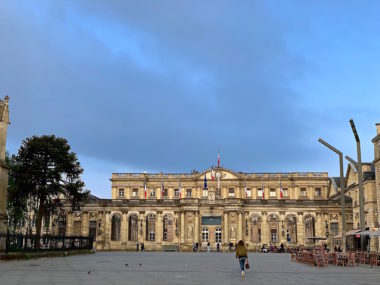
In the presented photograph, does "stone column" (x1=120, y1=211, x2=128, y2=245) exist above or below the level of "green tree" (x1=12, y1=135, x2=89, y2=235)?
below

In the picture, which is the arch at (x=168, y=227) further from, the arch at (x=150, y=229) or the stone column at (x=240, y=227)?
the stone column at (x=240, y=227)

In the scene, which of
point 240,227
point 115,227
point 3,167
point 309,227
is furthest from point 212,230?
point 3,167

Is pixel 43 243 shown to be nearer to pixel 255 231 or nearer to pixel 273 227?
pixel 255 231

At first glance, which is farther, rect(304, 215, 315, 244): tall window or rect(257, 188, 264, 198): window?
rect(257, 188, 264, 198): window

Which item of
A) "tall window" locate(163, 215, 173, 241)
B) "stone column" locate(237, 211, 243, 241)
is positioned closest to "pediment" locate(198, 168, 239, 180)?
"tall window" locate(163, 215, 173, 241)

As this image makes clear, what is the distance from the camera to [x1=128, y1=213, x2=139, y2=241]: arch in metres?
72.2

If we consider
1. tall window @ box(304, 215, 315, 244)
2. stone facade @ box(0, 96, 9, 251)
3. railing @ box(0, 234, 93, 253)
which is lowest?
railing @ box(0, 234, 93, 253)

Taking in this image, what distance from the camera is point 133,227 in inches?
2955

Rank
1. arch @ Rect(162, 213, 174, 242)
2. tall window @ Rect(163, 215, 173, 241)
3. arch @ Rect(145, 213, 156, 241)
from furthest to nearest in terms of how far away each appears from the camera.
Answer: arch @ Rect(145, 213, 156, 241), tall window @ Rect(163, 215, 173, 241), arch @ Rect(162, 213, 174, 242)

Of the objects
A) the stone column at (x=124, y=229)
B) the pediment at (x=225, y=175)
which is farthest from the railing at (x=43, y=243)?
the pediment at (x=225, y=175)

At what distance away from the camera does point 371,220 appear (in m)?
54.5

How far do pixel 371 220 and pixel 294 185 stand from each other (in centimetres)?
3198

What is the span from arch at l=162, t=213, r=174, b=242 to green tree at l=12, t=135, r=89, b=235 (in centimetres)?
2748

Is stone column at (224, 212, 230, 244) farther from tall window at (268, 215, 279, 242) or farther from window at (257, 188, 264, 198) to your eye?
window at (257, 188, 264, 198)
